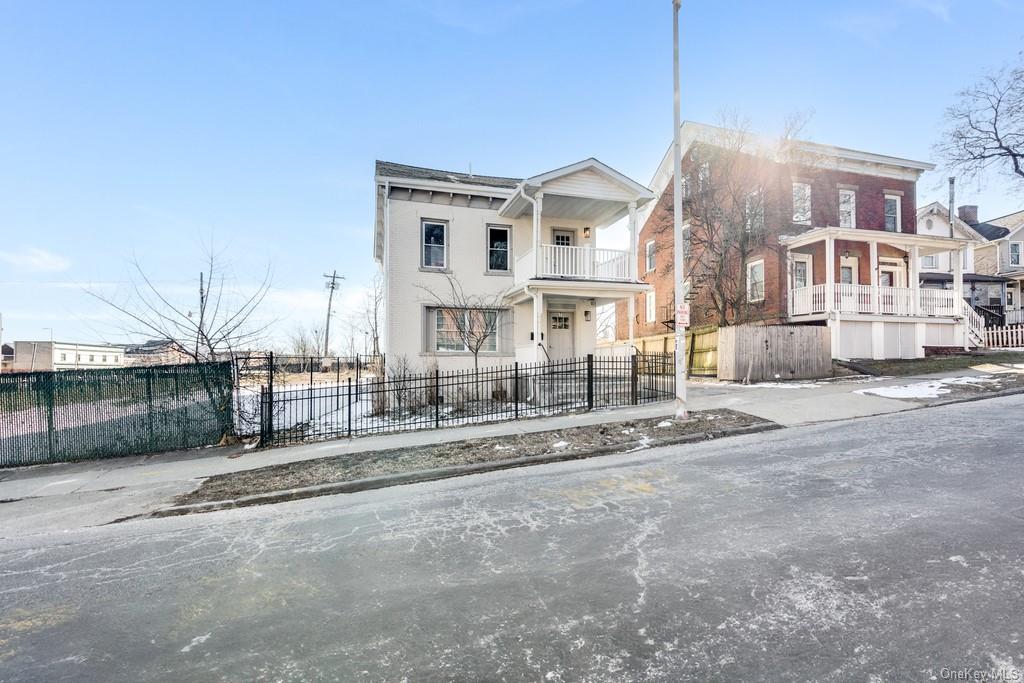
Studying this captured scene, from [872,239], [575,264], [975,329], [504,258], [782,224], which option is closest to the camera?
[575,264]

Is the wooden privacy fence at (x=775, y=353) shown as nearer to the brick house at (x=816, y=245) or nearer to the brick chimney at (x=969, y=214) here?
the brick house at (x=816, y=245)

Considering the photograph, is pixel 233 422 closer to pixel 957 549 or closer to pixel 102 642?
pixel 102 642

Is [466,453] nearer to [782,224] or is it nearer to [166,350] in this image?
[166,350]

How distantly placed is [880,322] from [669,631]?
812 inches

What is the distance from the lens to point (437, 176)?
17594 millimetres

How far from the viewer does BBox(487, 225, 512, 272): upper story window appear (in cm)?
1725

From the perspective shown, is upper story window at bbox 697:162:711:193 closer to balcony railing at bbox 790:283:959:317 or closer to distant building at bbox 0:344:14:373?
balcony railing at bbox 790:283:959:317

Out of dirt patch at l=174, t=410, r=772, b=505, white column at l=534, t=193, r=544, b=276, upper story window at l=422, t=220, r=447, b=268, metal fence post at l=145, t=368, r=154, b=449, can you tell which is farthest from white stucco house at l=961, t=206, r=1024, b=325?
metal fence post at l=145, t=368, r=154, b=449

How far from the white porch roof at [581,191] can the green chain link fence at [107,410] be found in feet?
32.1

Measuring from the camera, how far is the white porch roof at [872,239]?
18391mm

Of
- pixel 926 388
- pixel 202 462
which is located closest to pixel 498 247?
pixel 202 462

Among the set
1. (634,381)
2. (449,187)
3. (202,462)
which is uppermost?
(449,187)

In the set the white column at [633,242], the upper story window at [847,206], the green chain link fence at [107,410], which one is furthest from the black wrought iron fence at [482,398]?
the upper story window at [847,206]

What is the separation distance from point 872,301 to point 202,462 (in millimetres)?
22254
